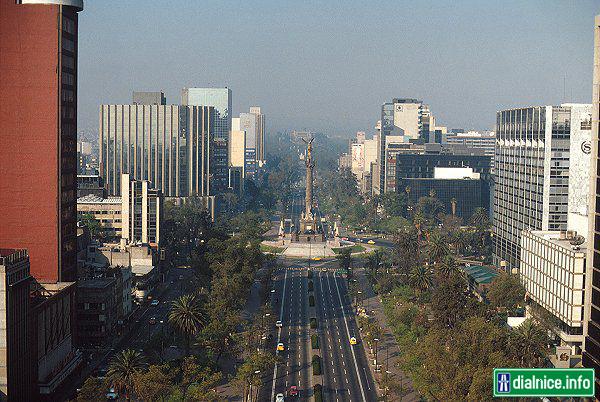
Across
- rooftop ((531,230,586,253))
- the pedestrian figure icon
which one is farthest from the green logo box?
rooftop ((531,230,586,253))

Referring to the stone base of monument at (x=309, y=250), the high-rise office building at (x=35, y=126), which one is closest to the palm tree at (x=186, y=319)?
the high-rise office building at (x=35, y=126)

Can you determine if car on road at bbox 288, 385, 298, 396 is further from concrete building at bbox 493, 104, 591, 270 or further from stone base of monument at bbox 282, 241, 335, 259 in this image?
stone base of monument at bbox 282, 241, 335, 259

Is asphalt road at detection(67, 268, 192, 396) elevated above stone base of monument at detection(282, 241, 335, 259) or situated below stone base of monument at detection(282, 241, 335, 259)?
below

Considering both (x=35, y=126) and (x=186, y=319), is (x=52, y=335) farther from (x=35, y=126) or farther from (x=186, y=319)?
(x=35, y=126)

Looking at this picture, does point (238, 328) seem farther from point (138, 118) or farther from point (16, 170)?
point (138, 118)

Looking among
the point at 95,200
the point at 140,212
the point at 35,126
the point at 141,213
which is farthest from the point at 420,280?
the point at 95,200

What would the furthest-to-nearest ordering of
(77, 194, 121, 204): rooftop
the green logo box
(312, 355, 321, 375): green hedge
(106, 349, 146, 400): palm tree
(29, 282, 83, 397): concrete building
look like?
(77, 194, 121, 204): rooftop → (312, 355, 321, 375): green hedge → (29, 282, 83, 397): concrete building → (106, 349, 146, 400): palm tree → the green logo box
